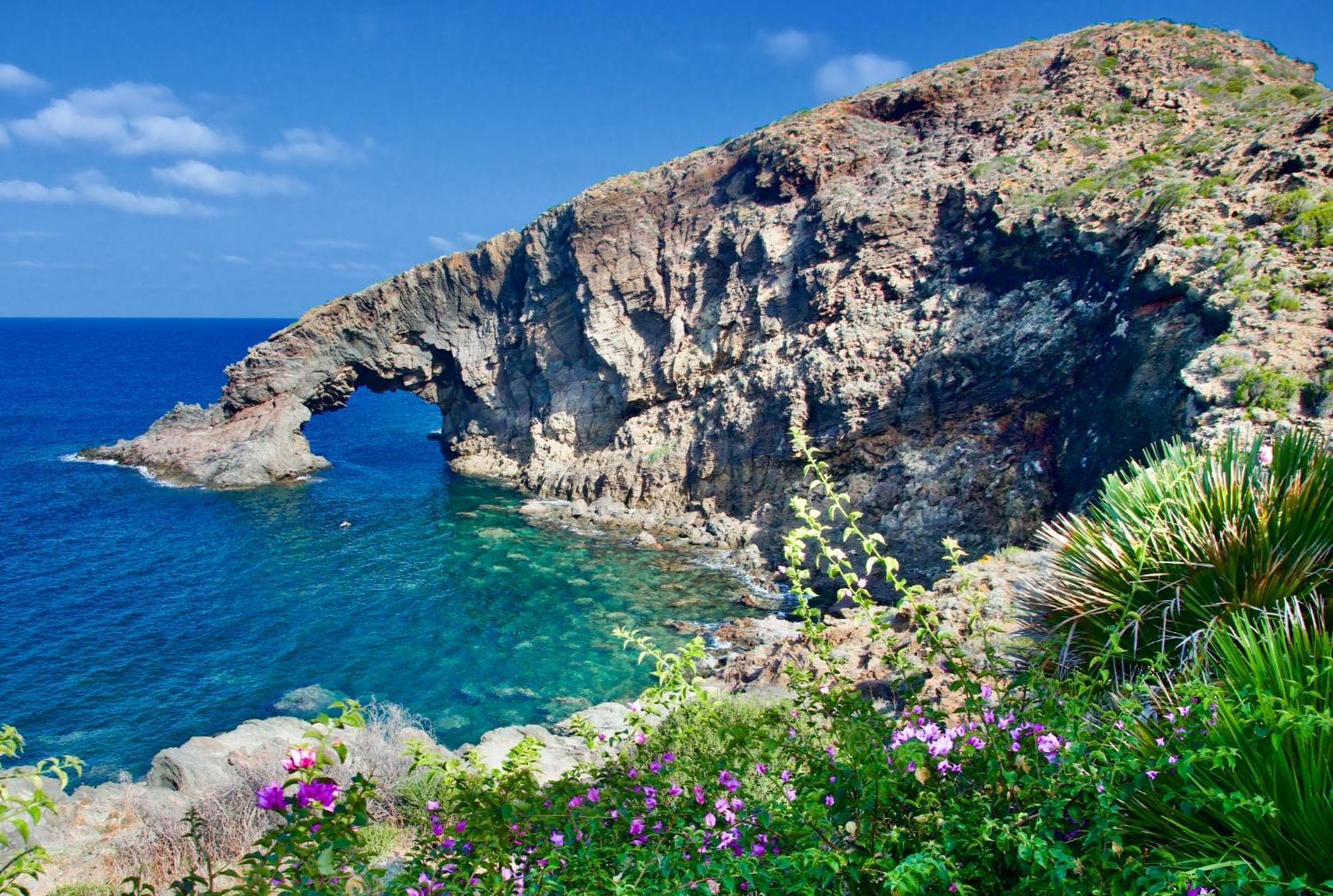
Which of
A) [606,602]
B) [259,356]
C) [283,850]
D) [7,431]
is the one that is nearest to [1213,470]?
[283,850]

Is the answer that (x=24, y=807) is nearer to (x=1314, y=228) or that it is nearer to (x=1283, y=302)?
(x=1283, y=302)

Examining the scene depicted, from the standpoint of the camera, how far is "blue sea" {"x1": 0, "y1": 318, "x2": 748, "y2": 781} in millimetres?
21703

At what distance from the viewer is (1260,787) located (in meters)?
3.92

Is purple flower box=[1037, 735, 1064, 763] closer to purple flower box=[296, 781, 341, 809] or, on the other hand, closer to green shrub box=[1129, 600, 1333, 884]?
green shrub box=[1129, 600, 1333, 884]

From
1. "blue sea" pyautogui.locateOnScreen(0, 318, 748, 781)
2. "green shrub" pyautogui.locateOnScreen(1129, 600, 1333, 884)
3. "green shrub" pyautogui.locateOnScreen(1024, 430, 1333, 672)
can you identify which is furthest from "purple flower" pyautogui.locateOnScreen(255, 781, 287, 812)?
"blue sea" pyautogui.locateOnScreen(0, 318, 748, 781)

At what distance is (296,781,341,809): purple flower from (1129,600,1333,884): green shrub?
406cm

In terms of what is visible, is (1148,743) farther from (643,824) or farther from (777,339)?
(777,339)

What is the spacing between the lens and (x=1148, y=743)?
15.2ft

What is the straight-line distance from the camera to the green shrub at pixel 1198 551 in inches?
244

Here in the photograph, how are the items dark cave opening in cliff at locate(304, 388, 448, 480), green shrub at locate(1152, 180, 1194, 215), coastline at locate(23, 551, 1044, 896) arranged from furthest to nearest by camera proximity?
dark cave opening in cliff at locate(304, 388, 448, 480) < green shrub at locate(1152, 180, 1194, 215) < coastline at locate(23, 551, 1044, 896)

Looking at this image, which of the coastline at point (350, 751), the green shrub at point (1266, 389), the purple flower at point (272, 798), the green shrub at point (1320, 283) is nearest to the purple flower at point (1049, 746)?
the purple flower at point (272, 798)

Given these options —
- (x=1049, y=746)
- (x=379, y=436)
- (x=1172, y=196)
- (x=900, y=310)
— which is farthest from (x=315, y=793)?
(x=379, y=436)

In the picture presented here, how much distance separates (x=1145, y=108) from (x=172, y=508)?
4773 cm

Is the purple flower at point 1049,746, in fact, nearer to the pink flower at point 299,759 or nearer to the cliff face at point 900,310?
the pink flower at point 299,759
